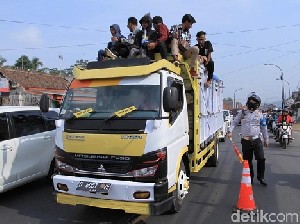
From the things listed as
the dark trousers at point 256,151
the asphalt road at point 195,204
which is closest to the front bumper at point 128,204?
the asphalt road at point 195,204

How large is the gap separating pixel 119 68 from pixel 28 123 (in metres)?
2.97

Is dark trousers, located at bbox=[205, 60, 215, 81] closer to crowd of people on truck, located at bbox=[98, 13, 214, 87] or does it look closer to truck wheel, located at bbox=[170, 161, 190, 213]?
crowd of people on truck, located at bbox=[98, 13, 214, 87]

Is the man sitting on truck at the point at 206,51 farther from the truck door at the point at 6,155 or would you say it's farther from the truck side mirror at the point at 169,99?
the truck door at the point at 6,155

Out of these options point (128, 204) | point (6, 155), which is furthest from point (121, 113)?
point (6, 155)

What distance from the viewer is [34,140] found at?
24.7 ft

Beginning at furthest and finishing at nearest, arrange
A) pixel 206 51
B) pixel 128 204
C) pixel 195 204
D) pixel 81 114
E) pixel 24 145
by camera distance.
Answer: pixel 206 51, pixel 24 145, pixel 195 204, pixel 81 114, pixel 128 204

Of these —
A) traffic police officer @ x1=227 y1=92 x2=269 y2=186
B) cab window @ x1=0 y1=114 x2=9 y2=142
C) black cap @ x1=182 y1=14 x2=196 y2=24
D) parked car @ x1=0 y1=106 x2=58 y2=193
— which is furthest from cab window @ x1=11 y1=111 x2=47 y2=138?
traffic police officer @ x1=227 y1=92 x2=269 y2=186

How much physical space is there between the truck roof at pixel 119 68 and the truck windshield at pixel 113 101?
19 centimetres

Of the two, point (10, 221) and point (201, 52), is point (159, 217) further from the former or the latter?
point (201, 52)

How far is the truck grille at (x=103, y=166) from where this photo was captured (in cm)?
505

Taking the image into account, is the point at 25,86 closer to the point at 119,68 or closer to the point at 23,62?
the point at 119,68

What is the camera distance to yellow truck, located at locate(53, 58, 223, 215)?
4.99m

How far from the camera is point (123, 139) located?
16.5ft

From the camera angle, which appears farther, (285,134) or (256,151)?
(285,134)
